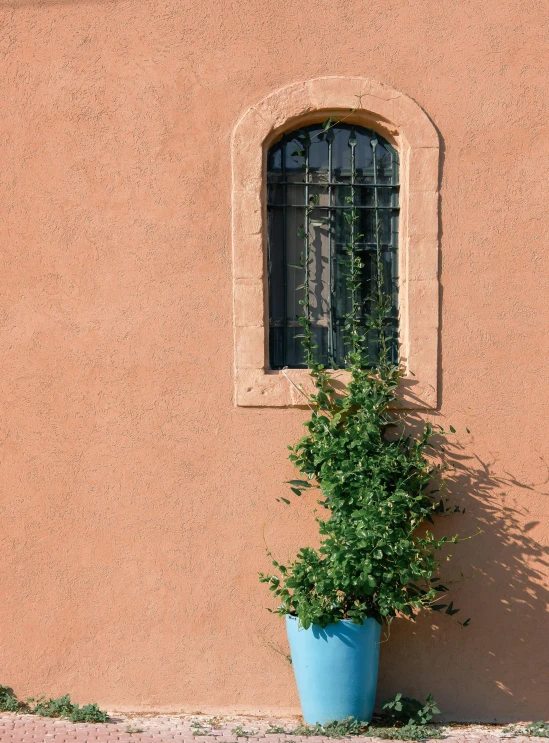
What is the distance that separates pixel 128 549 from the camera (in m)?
5.31

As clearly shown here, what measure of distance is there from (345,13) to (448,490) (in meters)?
2.77

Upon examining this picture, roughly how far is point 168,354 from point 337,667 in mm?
1929

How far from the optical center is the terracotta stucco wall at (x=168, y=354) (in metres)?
5.31

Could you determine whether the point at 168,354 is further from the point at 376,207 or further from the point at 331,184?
the point at 376,207

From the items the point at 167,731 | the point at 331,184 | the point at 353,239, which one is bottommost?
the point at 167,731

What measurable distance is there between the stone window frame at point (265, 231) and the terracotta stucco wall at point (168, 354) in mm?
80

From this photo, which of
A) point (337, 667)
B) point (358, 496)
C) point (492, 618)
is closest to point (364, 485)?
point (358, 496)

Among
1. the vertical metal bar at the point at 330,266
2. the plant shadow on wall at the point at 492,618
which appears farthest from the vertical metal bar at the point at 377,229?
the plant shadow on wall at the point at 492,618

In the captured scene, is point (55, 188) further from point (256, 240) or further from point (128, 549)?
point (128, 549)

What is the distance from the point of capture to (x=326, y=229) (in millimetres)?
5543

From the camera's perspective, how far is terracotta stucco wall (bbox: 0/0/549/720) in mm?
5309

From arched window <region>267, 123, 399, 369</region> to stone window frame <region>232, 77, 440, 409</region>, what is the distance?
0.16 m

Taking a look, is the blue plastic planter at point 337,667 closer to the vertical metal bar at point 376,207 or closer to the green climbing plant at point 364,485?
the green climbing plant at point 364,485

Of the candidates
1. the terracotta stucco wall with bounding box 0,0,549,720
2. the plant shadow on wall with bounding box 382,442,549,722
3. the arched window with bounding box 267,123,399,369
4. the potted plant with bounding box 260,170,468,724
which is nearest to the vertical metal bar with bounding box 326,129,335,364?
the arched window with bounding box 267,123,399,369
